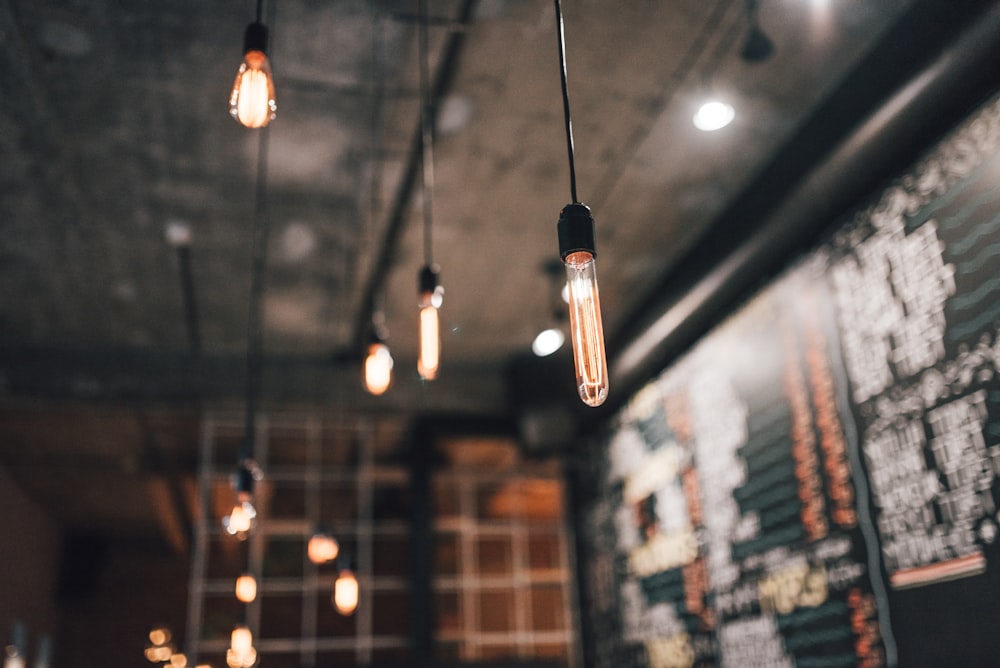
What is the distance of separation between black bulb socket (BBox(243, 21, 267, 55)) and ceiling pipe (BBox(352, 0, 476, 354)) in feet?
5.22

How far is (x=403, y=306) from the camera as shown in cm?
611

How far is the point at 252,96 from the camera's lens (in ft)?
6.35

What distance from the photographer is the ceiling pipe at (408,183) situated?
3.63m

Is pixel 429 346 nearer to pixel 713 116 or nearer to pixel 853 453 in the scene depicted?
pixel 853 453

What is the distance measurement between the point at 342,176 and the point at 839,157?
2.46 meters

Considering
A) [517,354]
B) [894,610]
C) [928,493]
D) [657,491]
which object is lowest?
[894,610]

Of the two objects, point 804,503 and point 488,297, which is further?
point 488,297

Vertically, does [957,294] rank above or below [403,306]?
below

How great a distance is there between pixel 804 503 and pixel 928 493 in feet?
2.58

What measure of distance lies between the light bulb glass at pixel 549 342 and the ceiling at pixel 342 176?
185 mm

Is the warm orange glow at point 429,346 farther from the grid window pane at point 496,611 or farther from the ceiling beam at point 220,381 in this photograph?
the grid window pane at point 496,611

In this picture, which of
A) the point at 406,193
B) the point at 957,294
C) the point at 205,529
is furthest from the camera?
the point at 205,529

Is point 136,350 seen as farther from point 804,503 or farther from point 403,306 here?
point 804,503

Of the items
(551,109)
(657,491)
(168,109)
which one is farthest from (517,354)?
(168,109)
